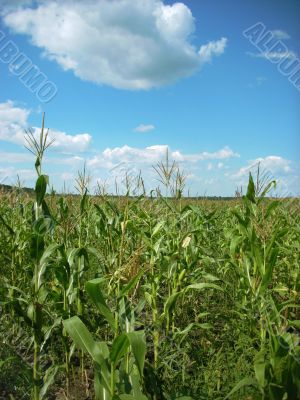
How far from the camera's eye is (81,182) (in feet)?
12.0

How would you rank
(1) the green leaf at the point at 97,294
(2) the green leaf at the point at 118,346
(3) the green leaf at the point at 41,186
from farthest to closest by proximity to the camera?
(3) the green leaf at the point at 41,186, (1) the green leaf at the point at 97,294, (2) the green leaf at the point at 118,346

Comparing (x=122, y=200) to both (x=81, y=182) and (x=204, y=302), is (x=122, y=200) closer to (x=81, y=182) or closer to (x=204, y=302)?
(x=81, y=182)

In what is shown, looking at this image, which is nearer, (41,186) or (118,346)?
(118,346)

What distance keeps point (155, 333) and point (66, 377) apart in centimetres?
75

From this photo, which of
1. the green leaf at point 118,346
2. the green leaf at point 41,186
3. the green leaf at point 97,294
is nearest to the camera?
the green leaf at point 118,346

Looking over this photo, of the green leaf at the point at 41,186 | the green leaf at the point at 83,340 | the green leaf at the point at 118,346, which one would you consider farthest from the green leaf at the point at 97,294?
the green leaf at the point at 41,186

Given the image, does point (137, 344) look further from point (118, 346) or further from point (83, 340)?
point (83, 340)

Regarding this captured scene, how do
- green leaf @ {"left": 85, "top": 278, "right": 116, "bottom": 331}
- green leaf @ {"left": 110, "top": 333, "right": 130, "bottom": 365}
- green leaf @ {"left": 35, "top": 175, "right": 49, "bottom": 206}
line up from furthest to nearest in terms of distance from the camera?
green leaf @ {"left": 35, "top": 175, "right": 49, "bottom": 206} → green leaf @ {"left": 85, "top": 278, "right": 116, "bottom": 331} → green leaf @ {"left": 110, "top": 333, "right": 130, "bottom": 365}

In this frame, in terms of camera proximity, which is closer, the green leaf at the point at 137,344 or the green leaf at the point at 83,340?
the green leaf at the point at 137,344

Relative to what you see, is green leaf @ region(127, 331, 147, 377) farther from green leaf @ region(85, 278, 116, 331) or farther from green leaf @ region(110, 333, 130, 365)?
green leaf @ region(85, 278, 116, 331)

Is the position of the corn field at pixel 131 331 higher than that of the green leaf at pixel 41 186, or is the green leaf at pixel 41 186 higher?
the green leaf at pixel 41 186

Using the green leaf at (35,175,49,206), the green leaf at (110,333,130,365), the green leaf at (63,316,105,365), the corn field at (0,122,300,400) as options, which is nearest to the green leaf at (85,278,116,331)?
the corn field at (0,122,300,400)

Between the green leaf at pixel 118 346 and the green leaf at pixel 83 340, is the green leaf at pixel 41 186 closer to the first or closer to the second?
the green leaf at pixel 83 340

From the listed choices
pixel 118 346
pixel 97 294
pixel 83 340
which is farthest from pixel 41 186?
pixel 118 346
